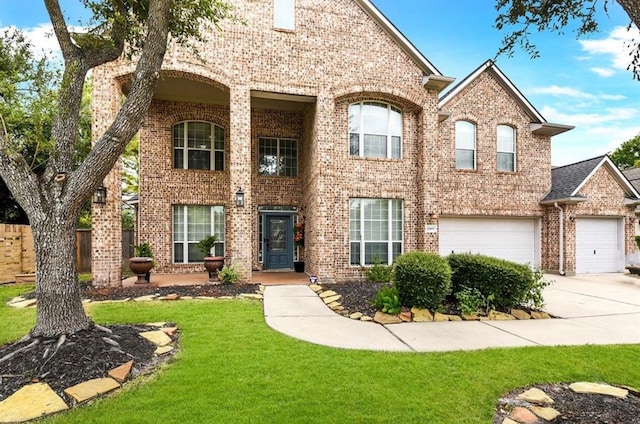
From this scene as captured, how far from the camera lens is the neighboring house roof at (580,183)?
13148 mm

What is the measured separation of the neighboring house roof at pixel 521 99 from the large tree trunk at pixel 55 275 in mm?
12754

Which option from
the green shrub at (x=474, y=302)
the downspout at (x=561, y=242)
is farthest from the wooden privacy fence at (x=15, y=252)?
the downspout at (x=561, y=242)

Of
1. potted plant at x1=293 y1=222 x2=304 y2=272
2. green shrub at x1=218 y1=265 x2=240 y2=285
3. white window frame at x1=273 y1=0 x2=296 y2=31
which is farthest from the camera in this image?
potted plant at x1=293 y1=222 x2=304 y2=272

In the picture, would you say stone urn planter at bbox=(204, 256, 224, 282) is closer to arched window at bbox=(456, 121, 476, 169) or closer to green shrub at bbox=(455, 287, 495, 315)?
green shrub at bbox=(455, 287, 495, 315)

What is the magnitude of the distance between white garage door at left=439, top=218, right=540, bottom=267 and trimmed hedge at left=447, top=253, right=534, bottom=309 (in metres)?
5.91

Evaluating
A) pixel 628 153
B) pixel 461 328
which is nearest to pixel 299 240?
pixel 461 328

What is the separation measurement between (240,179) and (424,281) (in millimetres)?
6001

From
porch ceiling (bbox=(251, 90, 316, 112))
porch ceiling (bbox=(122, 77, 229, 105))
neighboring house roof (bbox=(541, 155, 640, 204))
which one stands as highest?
porch ceiling (bbox=(122, 77, 229, 105))

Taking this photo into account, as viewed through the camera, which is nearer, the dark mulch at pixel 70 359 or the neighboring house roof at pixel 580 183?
the dark mulch at pixel 70 359

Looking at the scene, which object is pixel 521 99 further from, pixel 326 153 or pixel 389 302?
pixel 389 302

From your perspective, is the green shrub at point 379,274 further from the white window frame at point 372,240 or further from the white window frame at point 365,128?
the white window frame at point 365,128

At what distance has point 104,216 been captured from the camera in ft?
31.0

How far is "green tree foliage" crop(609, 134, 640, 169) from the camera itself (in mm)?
33656

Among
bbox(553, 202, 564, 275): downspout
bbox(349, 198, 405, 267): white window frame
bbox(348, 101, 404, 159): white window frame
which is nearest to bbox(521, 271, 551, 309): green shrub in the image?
bbox(349, 198, 405, 267): white window frame
